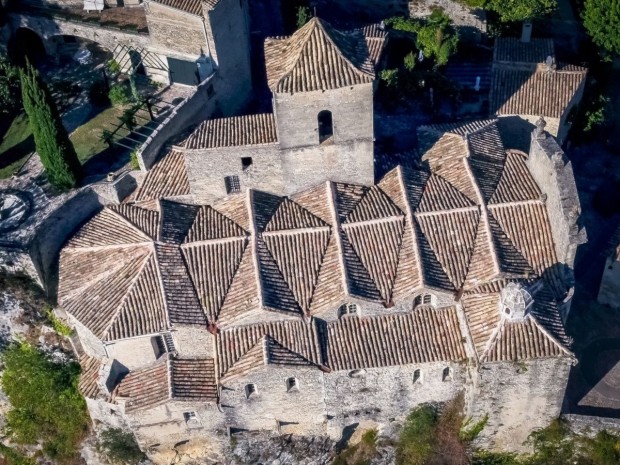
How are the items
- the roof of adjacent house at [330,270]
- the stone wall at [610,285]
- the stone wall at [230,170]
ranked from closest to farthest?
the roof of adjacent house at [330,270]
the stone wall at [230,170]
the stone wall at [610,285]

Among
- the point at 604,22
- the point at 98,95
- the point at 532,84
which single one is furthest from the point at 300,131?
the point at 604,22

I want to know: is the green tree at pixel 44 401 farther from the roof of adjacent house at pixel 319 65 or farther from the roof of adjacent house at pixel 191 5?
the roof of adjacent house at pixel 191 5

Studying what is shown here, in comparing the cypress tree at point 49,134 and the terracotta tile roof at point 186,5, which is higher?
the terracotta tile roof at point 186,5

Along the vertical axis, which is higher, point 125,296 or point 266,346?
point 125,296

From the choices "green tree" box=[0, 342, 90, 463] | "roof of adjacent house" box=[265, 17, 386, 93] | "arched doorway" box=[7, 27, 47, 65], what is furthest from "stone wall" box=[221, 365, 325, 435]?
"arched doorway" box=[7, 27, 47, 65]

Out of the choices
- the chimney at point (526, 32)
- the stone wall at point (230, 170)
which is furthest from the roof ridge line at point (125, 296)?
the chimney at point (526, 32)

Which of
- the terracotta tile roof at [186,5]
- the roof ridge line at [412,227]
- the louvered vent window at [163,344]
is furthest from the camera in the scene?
the terracotta tile roof at [186,5]

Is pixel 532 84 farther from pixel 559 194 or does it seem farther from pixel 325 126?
pixel 325 126

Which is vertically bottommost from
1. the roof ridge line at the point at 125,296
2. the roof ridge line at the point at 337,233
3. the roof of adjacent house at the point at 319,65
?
the roof ridge line at the point at 125,296
